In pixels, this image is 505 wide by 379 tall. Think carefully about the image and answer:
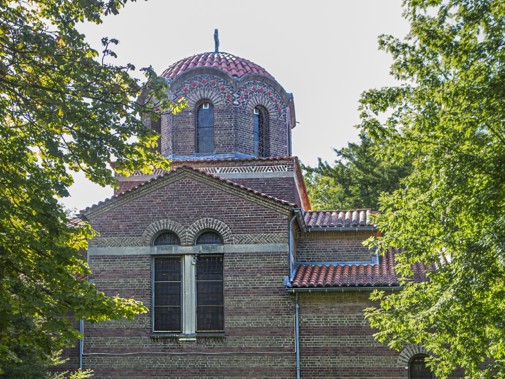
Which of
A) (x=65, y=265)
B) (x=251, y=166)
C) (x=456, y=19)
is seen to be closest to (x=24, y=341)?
(x=65, y=265)

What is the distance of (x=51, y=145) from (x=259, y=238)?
10142mm

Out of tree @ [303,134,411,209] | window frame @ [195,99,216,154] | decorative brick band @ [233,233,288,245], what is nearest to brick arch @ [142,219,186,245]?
decorative brick band @ [233,233,288,245]

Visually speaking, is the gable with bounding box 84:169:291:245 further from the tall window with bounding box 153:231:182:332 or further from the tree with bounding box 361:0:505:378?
the tree with bounding box 361:0:505:378

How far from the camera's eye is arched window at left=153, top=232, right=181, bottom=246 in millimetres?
21141

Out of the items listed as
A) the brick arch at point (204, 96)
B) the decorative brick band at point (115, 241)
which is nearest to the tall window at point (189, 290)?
the decorative brick band at point (115, 241)

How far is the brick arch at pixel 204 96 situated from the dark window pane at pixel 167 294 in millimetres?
5666

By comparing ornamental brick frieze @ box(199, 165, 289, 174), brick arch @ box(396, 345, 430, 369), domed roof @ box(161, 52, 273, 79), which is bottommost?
brick arch @ box(396, 345, 430, 369)

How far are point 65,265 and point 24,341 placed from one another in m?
1.24

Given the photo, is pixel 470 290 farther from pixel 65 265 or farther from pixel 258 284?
pixel 258 284

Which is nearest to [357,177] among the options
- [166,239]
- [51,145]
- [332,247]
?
[332,247]

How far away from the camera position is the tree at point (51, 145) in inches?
439

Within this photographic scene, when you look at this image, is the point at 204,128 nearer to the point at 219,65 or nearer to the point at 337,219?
the point at 219,65

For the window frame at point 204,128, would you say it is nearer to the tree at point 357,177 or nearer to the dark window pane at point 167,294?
the dark window pane at point 167,294

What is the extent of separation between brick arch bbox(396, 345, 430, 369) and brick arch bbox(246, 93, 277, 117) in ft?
29.5
